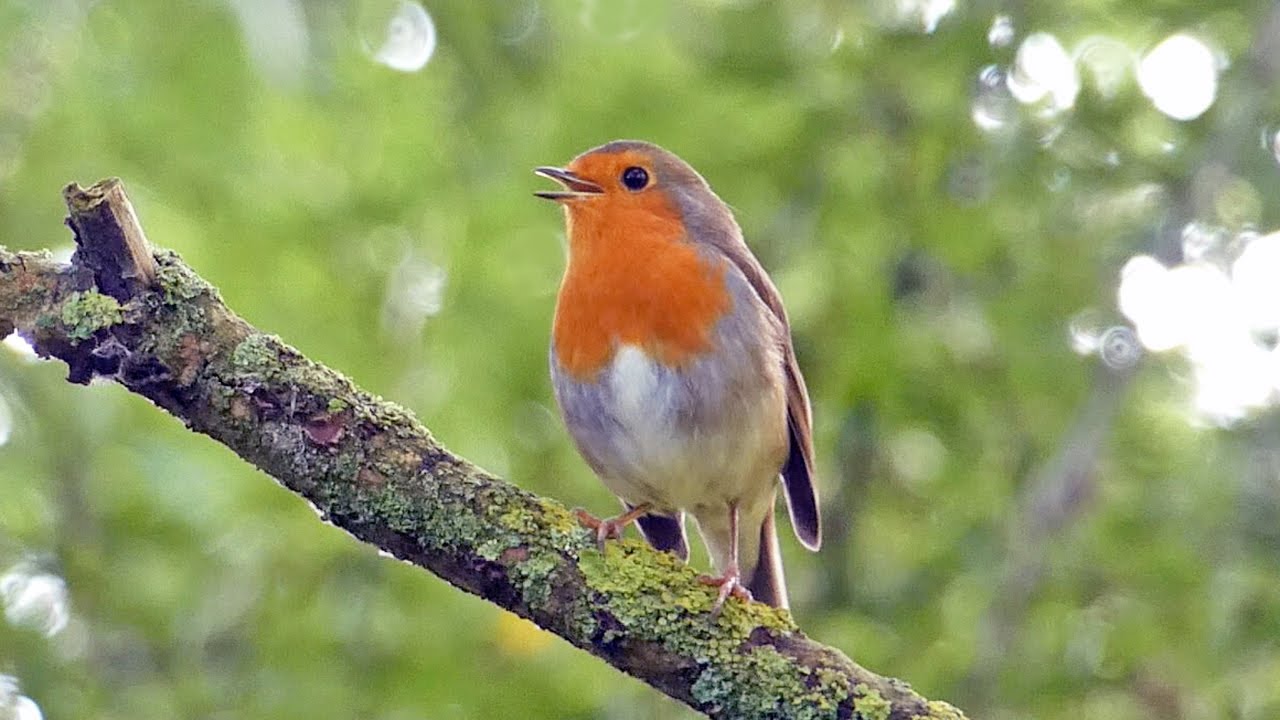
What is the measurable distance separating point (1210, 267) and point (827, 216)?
4.77 feet

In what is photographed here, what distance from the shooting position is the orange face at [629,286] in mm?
4305

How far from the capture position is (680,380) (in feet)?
14.0

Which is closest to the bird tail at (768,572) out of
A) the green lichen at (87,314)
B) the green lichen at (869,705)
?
the green lichen at (869,705)

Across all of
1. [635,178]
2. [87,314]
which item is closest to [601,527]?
[87,314]

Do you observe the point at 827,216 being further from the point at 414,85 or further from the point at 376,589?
the point at 376,589

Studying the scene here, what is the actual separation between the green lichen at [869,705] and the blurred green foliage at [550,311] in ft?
7.50

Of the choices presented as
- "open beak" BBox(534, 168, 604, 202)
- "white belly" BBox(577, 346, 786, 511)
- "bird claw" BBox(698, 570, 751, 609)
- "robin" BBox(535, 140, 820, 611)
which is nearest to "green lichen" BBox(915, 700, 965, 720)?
"bird claw" BBox(698, 570, 751, 609)

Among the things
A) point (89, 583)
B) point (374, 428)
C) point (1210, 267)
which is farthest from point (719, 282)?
point (89, 583)

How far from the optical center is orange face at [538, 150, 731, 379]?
430cm

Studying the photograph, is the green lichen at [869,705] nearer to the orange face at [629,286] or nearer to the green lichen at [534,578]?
the green lichen at [534,578]

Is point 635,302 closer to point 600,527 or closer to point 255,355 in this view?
point 600,527

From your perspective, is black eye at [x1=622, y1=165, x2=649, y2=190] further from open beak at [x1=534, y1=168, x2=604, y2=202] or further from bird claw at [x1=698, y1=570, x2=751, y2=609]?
bird claw at [x1=698, y1=570, x2=751, y2=609]

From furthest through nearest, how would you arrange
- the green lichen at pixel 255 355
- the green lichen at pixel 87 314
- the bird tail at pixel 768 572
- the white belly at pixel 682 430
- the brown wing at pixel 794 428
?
the bird tail at pixel 768 572 < the brown wing at pixel 794 428 < the white belly at pixel 682 430 < the green lichen at pixel 255 355 < the green lichen at pixel 87 314

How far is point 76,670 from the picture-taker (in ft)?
17.7
